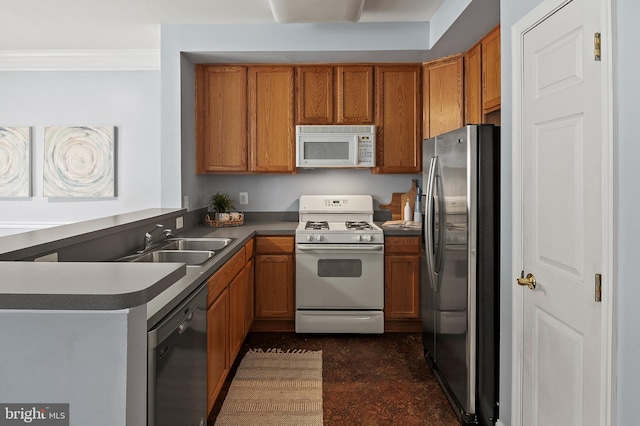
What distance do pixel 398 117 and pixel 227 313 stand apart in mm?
2292

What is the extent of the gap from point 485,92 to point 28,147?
419cm

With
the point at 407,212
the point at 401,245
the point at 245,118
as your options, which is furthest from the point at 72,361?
the point at 407,212

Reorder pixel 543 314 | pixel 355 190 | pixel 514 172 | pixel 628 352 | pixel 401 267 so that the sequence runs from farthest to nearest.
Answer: pixel 355 190
pixel 401 267
pixel 514 172
pixel 543 314
pixel 628 352

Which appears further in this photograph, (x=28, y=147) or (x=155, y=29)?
(x=28, y=147)

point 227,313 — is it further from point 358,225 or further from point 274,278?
point 358,225

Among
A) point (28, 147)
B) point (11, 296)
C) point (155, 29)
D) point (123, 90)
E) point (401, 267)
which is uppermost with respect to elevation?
point (155, 29)

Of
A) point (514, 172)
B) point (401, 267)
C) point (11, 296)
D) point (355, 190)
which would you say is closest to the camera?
point (11, 296)

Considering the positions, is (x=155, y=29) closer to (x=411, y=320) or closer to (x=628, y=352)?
(x=411, y=320)

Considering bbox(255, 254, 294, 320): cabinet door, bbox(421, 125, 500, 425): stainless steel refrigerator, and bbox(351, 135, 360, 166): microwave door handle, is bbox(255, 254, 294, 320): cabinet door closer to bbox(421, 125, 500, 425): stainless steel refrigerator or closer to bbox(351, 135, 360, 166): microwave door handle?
bbox(351, 135, 360, 166): microwave door handle

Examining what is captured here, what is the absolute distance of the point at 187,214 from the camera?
392 centimetres

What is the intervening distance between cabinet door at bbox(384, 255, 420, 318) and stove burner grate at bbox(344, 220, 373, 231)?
31 centimetres

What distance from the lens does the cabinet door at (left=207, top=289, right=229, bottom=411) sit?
2.36m

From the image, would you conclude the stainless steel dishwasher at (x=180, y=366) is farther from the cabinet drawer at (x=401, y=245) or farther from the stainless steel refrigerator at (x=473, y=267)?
the cabinet drawer at (x=401, y=245)

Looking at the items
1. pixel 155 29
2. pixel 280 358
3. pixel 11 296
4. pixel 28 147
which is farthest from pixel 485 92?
pixel 28 147
